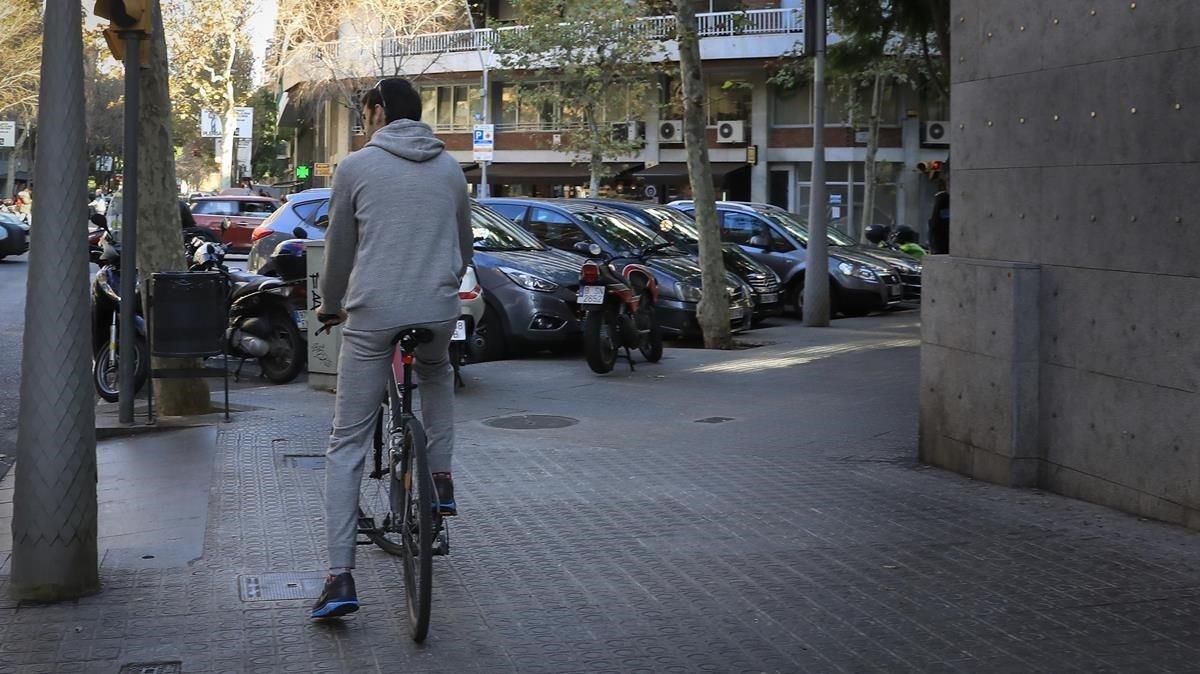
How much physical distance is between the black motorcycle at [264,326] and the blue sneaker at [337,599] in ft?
25.9

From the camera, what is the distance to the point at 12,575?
552 centimetres

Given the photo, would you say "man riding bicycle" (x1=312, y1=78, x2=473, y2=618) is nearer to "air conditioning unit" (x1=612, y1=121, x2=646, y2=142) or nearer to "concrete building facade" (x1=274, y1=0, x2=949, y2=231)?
"concrete building facade" (x1=274, y1=0, x2=949, y2=231)

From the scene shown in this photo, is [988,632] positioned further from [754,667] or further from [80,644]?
[80,644]

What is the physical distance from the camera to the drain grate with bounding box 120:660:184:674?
4.71 metres

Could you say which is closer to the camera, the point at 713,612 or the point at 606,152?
the point at 713,612

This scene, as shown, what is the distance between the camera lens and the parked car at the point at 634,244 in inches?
685

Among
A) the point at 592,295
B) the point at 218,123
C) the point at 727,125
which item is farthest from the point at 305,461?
the point at 218,123

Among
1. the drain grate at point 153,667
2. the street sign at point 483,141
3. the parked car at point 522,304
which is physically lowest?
the drain grate at point 153,667

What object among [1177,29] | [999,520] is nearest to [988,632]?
[999,520]

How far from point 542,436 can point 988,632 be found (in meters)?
5.04

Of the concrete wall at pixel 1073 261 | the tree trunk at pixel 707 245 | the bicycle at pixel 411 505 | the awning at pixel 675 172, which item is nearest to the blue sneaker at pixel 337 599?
the bicycle at pixel 411 505

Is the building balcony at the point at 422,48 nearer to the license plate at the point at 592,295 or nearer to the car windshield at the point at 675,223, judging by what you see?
the car windshield at the point at 675,223

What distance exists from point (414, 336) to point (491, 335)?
31.5 ft

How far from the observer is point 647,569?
239 inches
